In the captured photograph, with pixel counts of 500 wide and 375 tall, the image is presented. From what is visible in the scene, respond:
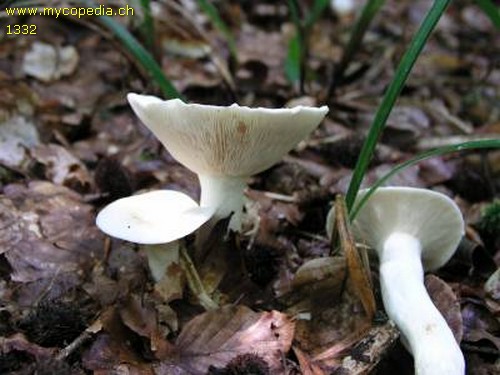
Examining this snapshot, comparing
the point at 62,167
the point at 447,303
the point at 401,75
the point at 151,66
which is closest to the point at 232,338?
the point at 447,303

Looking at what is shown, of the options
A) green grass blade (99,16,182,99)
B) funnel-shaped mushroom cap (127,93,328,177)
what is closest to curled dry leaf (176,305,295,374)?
funnel-shaped mushroom cap (127,93,328,177)

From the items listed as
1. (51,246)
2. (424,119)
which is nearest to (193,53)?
(424,119)

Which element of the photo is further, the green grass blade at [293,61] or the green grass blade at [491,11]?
the green grass blade at [293,61]

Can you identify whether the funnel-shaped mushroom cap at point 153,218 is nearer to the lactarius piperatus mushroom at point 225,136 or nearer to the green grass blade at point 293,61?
the lactarius piperatus mushroom at point 225,136

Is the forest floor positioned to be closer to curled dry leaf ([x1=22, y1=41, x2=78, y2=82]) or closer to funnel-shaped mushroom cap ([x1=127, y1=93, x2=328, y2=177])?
curled dry leaf ([x1=22, y1=41, x2=78, y2=82])

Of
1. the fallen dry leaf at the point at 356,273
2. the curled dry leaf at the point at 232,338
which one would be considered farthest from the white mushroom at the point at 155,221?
the fallen dry leaf at the point at 356,273

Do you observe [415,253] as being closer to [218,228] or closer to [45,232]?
[218,228]
